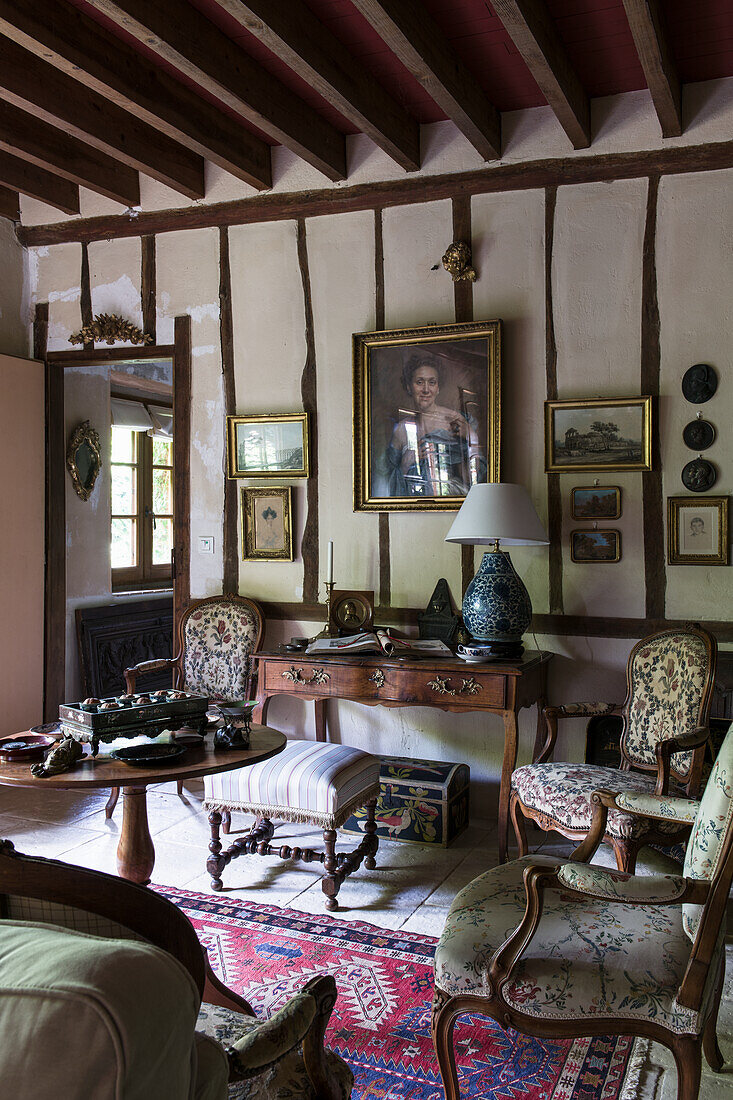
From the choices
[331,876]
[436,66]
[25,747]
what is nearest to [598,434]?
[436,66]

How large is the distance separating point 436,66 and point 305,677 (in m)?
2.67

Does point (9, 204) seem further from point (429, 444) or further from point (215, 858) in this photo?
point (215, 858)

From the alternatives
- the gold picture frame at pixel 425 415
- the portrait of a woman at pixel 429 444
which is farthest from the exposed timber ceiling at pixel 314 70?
the portrait of a woman at pixel 429 444

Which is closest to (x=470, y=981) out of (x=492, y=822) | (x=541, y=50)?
(x=492, y=822)

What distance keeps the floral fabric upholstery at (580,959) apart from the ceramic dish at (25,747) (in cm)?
136

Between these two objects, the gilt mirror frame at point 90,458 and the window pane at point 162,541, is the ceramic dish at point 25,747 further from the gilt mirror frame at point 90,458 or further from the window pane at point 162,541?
the window pane at point 162,541

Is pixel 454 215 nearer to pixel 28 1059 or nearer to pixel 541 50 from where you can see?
pixel 541 50

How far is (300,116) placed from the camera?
13.8 ft

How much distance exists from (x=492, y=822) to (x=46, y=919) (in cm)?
331

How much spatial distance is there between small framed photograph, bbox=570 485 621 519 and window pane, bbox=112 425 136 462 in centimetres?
443

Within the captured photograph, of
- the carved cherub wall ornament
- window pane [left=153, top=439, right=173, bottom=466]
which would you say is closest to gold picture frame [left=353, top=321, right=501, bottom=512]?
the carved cherub wall ornament

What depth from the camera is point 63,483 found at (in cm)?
561

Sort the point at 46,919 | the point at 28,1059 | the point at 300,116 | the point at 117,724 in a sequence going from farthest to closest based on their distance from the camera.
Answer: the point at 300,116 → the point at 117,724 → the point at 46,919 → the point at 28,1059

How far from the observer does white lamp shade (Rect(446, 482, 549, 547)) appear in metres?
3.87
